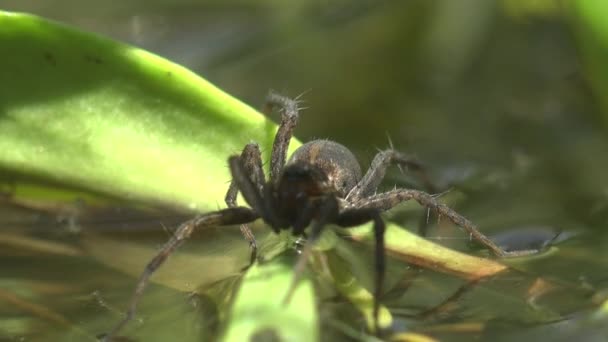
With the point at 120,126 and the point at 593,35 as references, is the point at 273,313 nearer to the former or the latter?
the point at 120,126

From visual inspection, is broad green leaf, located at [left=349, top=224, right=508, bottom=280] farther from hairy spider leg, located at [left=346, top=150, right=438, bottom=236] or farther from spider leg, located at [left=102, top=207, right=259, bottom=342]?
spider leg, located at [left=102, top=207, right=259, bottom=342]

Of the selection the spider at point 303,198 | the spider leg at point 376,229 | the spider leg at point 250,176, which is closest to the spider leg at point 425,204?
the spider at point 303,198

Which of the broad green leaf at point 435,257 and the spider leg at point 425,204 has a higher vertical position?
the spider leg at point 425,204

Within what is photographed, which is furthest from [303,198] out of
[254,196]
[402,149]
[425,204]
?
[402,149]

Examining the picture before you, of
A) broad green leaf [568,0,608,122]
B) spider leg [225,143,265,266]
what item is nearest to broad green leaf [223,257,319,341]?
spider leg [225,143,265,266]

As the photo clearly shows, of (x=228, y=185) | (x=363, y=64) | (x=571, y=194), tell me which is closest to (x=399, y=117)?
(x=363, y=64)

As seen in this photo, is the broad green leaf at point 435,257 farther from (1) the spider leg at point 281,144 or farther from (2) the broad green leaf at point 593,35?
(2) the broad green leaf at point 593,35
